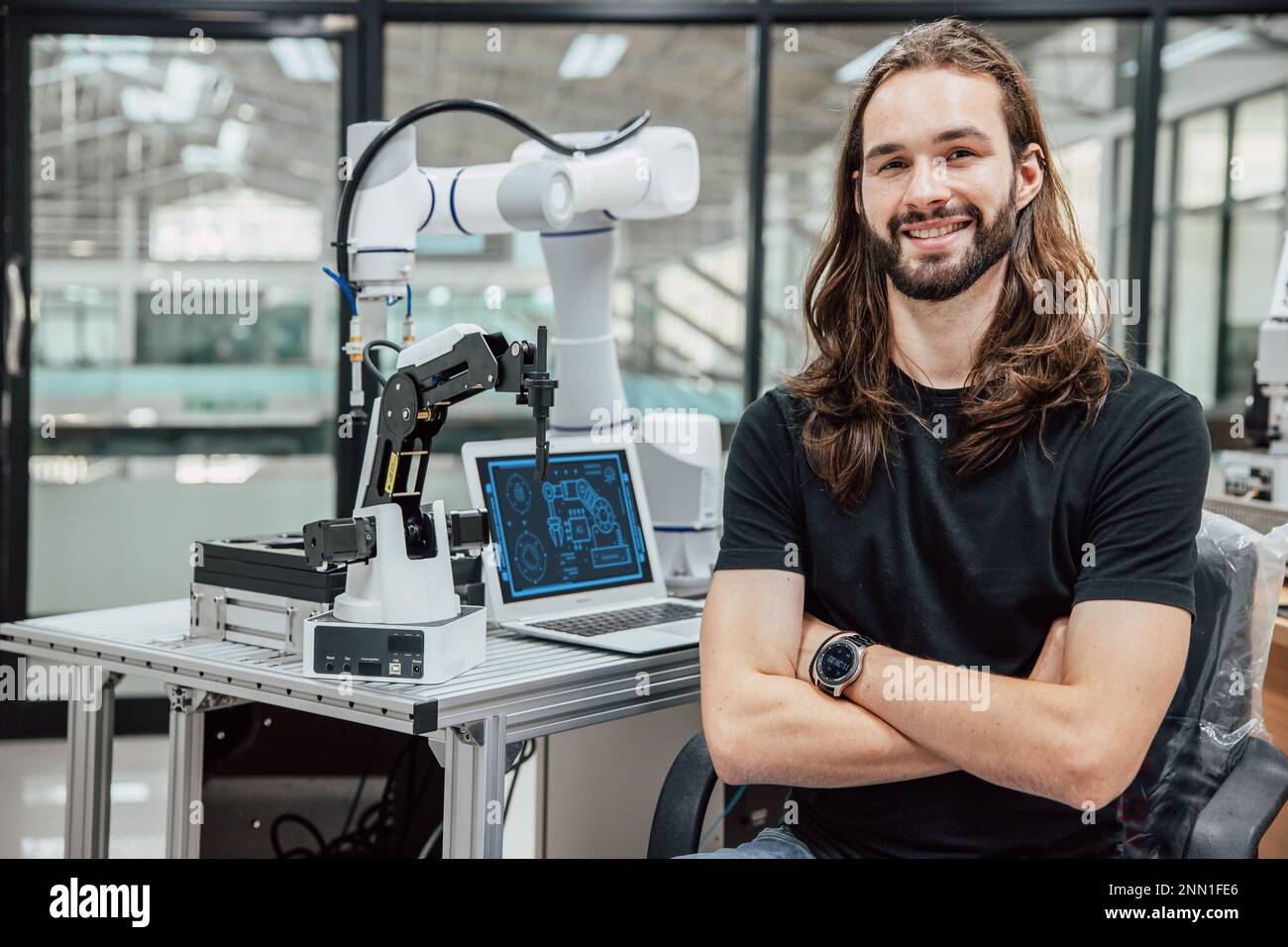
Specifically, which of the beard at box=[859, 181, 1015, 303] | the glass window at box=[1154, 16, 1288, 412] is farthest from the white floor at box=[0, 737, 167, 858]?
the glass window at box=[1154, 16, 1288, 412]

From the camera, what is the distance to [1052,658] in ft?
4.52

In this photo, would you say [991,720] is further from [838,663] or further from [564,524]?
[564,524]

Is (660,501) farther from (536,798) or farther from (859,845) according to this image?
(859,845)

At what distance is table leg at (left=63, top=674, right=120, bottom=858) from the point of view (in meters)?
1.94

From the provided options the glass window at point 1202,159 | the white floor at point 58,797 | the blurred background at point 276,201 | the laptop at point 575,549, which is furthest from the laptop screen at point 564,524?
the glass window at point 1202,159

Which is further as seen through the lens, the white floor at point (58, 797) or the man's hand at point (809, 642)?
the white floor at point (58, 797)

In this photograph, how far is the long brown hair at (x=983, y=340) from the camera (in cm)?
142

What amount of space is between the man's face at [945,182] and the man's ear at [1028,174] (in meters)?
0.02

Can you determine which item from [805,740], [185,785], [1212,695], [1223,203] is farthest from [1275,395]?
[1223,203]

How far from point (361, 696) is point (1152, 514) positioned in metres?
0.96

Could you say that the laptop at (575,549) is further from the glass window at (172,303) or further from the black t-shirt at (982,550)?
the glass window at (172,303)

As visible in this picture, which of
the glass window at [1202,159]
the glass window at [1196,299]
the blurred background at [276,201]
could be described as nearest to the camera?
the blurred background at [276,201]

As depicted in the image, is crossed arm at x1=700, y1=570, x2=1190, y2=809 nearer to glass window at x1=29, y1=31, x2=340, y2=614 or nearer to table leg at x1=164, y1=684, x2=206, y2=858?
table leg at x1=164, y1=684, x2=206, y2=858

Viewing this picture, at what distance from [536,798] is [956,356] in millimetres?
1393
